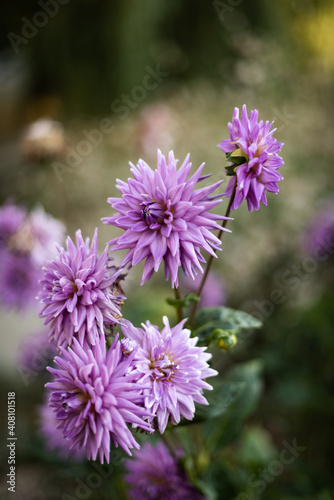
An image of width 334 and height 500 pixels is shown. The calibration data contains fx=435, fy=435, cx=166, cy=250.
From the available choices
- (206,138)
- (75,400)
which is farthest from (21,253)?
(206,138)

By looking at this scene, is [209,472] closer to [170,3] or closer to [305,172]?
[305,172]

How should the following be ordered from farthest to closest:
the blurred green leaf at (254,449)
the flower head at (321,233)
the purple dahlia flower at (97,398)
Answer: the flower head at (321,233), the blurred green leaf at (254,449), the purple dahlia flower at (97,398)

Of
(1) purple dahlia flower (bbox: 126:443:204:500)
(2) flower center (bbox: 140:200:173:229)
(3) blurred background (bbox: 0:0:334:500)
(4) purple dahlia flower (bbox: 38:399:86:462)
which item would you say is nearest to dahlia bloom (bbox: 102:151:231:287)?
(2) flower center (bbox: 140:200:173:229)

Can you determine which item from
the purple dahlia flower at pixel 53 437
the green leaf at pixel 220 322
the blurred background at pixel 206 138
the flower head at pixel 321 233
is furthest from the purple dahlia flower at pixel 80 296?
the flower head at pixel 321 233

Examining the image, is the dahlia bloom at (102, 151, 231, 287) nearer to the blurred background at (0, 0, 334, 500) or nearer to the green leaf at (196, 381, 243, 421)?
the green leaf at (196, 381, 243, 421)

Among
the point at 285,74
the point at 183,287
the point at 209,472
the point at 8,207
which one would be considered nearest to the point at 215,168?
the point at 285,74

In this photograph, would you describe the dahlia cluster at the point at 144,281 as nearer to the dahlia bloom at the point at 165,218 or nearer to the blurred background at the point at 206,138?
the dahlia bloom at the point at 165,218

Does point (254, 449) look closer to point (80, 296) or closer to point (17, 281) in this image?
point (17, 281)
